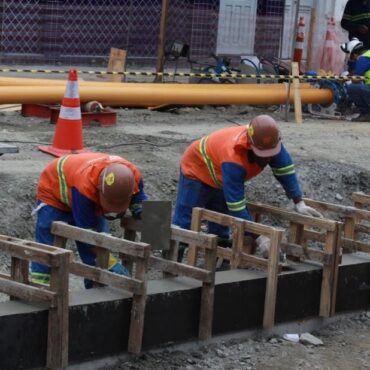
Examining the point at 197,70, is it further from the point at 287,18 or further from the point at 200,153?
the point at 200,153

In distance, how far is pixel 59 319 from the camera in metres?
6.77

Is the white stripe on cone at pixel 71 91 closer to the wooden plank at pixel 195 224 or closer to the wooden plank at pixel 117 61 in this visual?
the wooden plank at pixel 195 224

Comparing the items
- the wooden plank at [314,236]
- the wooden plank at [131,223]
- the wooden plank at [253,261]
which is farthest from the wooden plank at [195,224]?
the wooden plank at [314,236]

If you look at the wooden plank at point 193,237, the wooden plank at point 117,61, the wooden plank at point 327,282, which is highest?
the wooden plank at point 117,61

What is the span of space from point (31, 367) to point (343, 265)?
116 inches

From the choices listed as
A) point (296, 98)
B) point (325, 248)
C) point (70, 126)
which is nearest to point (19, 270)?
point (325, 248)

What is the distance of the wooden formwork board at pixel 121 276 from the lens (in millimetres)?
7180

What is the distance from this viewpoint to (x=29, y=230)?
10.0 metres

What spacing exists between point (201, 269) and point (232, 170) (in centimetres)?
91

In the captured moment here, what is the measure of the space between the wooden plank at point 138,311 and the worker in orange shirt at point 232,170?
1.26 meters

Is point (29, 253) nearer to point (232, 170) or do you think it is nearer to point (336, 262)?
point (232, 170)

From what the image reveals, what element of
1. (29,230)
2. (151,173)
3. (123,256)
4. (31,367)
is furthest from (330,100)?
(31,367)

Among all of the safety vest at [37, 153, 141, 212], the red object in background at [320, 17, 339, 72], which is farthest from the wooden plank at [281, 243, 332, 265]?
the red object in background at [320, 17, 339, 72]

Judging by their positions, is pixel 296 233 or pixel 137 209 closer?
pixel 137 209
